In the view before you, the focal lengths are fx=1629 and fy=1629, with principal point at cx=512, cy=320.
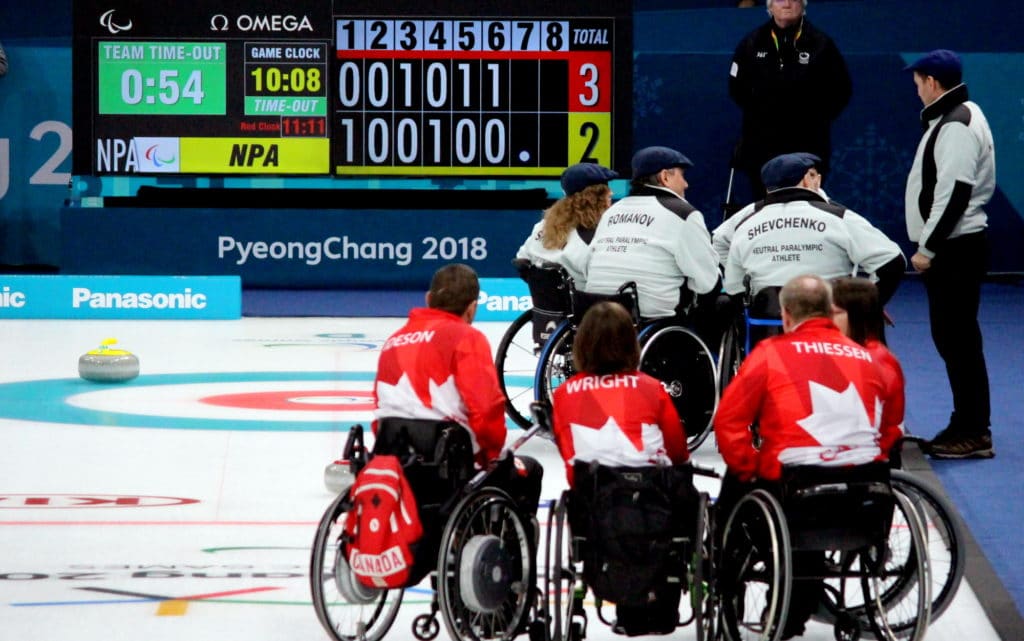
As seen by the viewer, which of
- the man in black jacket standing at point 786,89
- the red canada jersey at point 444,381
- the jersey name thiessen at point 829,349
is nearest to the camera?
the jersey name thiessen at point 829,349

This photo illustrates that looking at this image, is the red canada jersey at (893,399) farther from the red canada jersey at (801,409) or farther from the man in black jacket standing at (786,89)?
the man in black jacket standing at (786,89)

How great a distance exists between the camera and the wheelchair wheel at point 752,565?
4035mm

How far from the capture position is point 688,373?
722 centimetres

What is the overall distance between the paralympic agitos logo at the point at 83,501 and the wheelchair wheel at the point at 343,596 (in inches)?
73.8

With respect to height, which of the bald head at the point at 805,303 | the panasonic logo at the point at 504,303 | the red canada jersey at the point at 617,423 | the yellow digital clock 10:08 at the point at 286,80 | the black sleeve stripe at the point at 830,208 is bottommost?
the red canada jersey at the point at 617,423

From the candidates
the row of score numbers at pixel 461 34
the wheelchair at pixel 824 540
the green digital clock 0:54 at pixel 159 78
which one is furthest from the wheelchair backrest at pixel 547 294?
the green digital clock 0:54 at pixel 159 78

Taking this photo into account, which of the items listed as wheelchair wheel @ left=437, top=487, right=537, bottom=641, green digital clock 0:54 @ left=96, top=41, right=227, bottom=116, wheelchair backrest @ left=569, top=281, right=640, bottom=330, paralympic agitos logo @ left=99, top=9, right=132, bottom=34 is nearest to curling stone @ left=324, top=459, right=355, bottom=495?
wheelchair backrest @ left=569, top=281, right=640, bottom=330

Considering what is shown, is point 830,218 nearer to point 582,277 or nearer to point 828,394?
point 582,277

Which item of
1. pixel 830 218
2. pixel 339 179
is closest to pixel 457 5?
pixel 339 179

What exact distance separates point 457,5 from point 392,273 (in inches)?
96.0

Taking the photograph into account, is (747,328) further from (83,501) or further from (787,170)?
(83,501)

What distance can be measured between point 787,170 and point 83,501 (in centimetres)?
319

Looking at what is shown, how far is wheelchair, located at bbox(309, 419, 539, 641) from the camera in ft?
14.2

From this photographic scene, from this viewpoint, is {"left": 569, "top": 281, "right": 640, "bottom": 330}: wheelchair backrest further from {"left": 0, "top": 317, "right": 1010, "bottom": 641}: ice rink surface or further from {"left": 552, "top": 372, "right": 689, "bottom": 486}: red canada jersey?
{"left": 552, "top": 372, "right": 689, "bottom": 486}: red canada jersey
